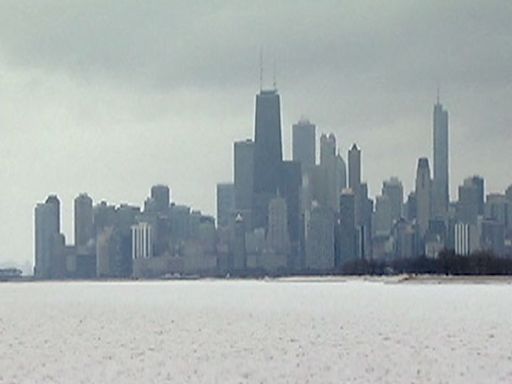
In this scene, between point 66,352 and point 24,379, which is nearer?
point 24,379

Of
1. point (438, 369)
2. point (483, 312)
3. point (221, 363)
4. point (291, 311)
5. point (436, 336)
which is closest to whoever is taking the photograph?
point (438, 369)

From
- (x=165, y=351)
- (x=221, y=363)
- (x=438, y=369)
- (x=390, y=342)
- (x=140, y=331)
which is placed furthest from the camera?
(x=140, y=331)

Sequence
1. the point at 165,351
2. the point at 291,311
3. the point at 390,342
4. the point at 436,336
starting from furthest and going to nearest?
1. the point at 291,311
2. the point at 436,336
3. the point at 390,342
4. the point at 165,351

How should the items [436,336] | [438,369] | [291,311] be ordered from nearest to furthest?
[438,369], [436,336], [291,311]

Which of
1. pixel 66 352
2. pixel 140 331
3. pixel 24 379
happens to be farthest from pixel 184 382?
pixel 140 331

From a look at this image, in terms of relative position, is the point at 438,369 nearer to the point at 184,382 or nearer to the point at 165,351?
the point at 184,382

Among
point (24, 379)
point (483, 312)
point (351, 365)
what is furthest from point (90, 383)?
point (483, 312)

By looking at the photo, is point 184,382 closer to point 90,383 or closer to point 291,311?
point 90,383

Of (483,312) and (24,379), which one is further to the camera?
(483,312)
